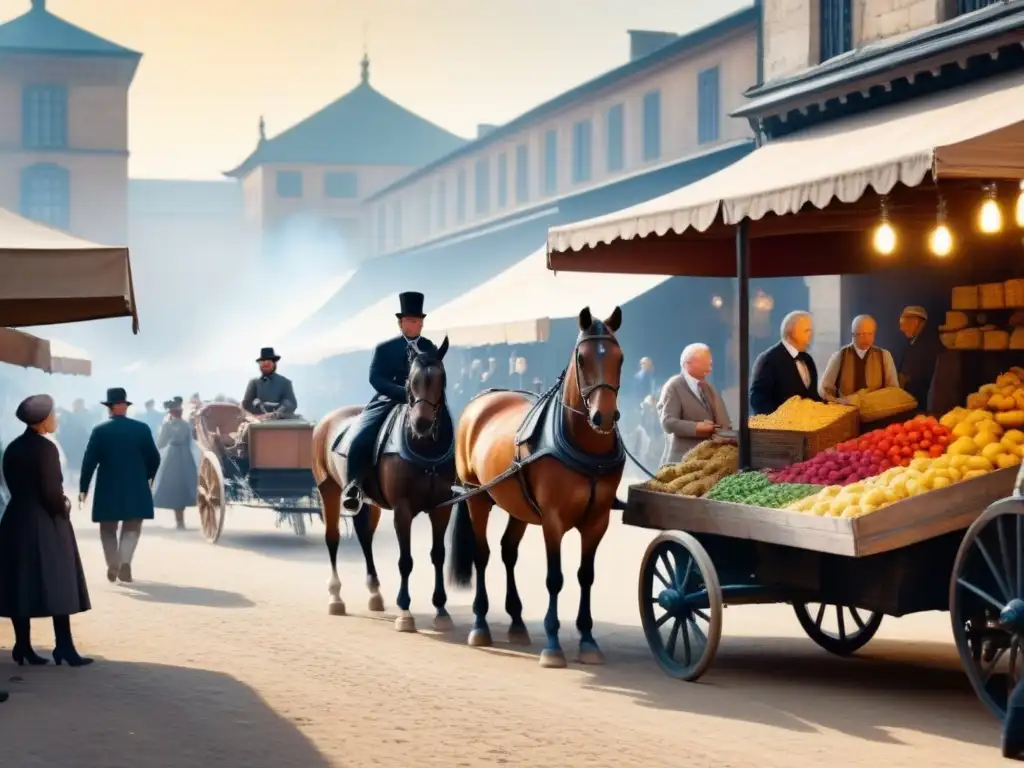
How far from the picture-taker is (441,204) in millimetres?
57188

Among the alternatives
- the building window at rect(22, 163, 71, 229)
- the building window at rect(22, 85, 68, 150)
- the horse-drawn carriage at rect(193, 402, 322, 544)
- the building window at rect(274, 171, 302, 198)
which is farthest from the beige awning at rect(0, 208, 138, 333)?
the building window at rect(274, 171, 302, 198)

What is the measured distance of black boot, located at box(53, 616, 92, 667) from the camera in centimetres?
980

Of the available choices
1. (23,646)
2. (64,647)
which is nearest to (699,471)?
(64,647)

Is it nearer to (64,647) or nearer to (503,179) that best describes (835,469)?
(64,647)

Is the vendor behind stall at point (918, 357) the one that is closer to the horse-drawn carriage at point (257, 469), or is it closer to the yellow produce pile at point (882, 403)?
the yellow produce pile at point (882, 403)

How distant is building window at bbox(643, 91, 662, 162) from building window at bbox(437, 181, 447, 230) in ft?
67.5

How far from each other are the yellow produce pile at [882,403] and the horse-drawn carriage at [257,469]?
28.3 ft

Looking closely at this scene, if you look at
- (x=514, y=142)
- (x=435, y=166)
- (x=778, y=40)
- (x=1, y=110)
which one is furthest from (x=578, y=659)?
(x=1, y=110)

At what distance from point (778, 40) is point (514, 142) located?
95.6 ft

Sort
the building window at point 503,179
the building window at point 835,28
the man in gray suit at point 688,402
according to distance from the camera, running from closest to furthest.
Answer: the man in gray suit at point 688,402
the building window at point 835,28
the building window at point 503,179

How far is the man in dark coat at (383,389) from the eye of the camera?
474 inches

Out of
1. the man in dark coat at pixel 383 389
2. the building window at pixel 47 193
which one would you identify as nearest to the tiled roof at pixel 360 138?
the building window at pixel 47 193

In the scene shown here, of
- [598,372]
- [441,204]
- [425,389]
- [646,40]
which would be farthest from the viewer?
[441,204]

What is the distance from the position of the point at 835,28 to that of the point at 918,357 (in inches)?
239
